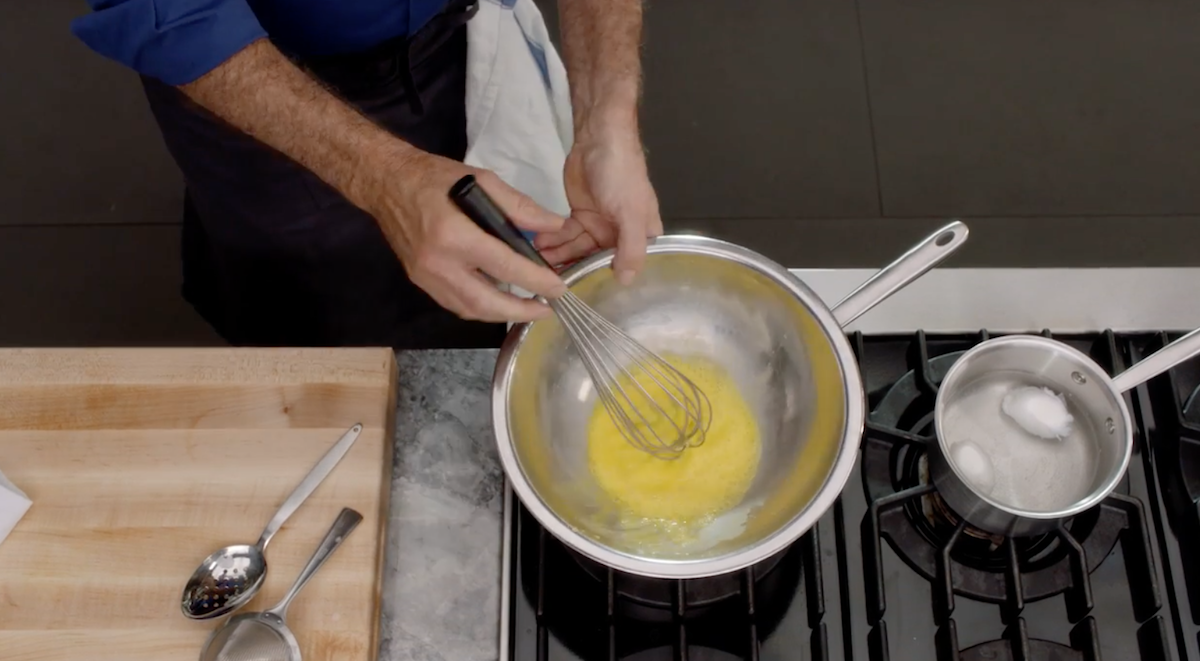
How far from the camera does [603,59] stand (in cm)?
76

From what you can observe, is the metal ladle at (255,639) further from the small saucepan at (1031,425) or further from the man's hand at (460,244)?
the small saucepan at (1031,425)

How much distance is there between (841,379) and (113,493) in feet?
1.63

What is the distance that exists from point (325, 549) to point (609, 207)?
0.30m

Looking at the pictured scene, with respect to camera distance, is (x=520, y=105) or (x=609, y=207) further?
(x=520, y=105)

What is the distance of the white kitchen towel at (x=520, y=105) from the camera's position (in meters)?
0.96

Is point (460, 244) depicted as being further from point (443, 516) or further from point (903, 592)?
point (903, 592)

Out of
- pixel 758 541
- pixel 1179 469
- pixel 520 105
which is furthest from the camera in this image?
pixel 520 105

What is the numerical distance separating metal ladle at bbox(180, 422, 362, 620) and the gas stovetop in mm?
150

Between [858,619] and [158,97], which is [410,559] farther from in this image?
[158,97]

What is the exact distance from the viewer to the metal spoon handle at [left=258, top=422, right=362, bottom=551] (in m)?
0.60

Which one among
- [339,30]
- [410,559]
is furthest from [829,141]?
[410,559]

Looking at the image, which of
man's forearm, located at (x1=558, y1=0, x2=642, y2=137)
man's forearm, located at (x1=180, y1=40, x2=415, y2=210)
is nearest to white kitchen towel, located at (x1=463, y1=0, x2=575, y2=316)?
man's forearm, located at (x1=558, y1=0, x2=642, y2=137)

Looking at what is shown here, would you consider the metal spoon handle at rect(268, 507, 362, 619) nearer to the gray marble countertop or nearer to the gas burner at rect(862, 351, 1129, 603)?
the gray marble countertop

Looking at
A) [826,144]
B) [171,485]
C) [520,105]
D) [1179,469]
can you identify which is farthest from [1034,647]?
[826,144]
